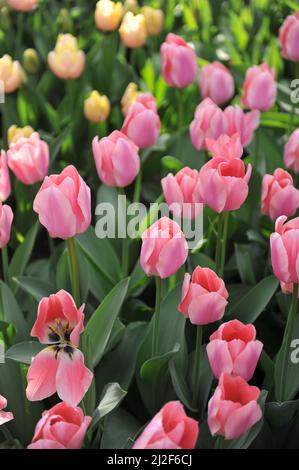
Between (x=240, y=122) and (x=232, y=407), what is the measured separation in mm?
768

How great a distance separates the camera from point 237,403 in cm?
99

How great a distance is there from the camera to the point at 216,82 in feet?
6.15

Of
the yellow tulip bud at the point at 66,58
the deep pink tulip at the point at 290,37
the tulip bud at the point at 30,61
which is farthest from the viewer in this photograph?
the tulip bud at the point at 30,61

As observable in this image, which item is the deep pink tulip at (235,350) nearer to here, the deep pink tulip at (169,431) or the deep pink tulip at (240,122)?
the deep pink tulip at (169,431)

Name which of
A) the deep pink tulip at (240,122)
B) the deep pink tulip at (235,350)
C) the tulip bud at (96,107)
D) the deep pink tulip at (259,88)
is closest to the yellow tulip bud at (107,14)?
the tulip bud at (96,107)

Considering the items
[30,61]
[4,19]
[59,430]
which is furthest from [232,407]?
[4,19]

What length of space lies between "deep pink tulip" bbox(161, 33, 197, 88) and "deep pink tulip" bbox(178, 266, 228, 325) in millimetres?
757

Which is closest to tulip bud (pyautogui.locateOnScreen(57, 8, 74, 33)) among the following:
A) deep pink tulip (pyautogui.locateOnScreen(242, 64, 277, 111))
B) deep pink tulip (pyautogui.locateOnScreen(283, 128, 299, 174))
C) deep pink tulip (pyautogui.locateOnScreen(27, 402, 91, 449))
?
deep pink tulip (pyautogui.locateOnScreen(242, 64, 277, 111))

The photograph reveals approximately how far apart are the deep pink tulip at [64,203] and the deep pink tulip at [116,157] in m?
0.21

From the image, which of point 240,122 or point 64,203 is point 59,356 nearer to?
point 64,203

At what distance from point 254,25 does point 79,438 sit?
6.58 ft

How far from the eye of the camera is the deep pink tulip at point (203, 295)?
1.14m

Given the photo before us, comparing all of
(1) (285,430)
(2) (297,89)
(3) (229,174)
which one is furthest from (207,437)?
(2) (297,89)
